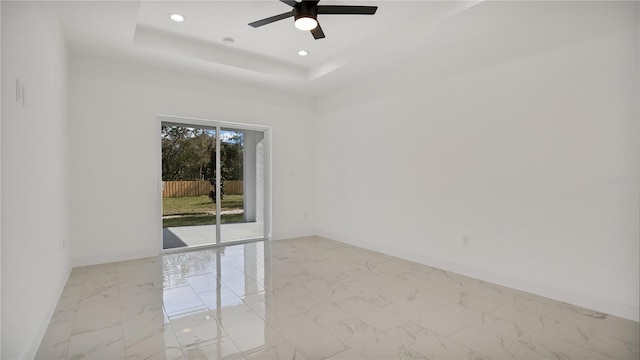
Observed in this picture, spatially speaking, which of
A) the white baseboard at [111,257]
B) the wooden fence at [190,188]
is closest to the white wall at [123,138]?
the white baseboard at [111,257]

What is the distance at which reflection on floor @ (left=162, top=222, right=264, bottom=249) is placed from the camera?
5109 mm

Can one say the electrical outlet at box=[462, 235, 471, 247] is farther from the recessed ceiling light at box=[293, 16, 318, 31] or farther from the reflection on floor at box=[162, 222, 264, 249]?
the reflection on floor at box=[162, 222, 264, 249]

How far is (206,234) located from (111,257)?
152cm

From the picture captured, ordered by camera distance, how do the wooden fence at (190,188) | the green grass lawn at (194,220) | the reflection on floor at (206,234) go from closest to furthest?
the wooden fence at (190,188)
the green grass lawn at (194,220)
the reflection on floor at (206,234)

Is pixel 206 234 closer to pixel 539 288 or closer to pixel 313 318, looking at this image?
pixel 313 318

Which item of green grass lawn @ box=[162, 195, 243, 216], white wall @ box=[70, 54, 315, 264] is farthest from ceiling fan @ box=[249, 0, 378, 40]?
green grass lawn @ box=[162, 195, 243, 216]

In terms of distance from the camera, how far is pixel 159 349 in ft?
7.01

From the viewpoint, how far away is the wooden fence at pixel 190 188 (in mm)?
4789

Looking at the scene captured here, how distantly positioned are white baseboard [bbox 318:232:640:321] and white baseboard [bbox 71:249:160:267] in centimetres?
358

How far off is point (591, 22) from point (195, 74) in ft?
15.7

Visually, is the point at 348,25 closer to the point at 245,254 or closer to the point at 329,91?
the point at 329,91

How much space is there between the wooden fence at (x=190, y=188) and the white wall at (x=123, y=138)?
20 cm

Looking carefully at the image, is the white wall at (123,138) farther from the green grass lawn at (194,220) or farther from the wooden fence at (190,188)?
the green grass lawn at (194,220)

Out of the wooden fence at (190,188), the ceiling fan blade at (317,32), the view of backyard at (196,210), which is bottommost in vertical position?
the view of backyard at (196,210)
